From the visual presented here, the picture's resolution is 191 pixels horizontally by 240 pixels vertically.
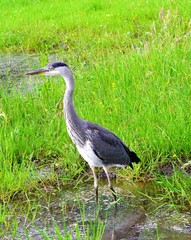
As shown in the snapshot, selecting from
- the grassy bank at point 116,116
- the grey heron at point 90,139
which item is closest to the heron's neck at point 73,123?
the grey heron at point 90,139

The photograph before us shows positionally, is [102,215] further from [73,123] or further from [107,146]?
[73,123]

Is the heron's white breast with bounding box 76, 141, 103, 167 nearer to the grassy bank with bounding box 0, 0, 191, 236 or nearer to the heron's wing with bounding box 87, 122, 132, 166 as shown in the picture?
the heron's wing with bounding box 87, 122, 132, 166

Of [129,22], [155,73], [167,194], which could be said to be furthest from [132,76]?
[129,22]

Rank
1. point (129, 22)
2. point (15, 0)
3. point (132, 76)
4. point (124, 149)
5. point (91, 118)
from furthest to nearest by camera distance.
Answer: point (15, 0)
point (129, 22)
point (132, 76)
point (91, 118)
point (124, 149)

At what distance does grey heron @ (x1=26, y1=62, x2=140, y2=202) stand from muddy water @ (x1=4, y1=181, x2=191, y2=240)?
0.19 m

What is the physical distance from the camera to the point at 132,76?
6.98 m

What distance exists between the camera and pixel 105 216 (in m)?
4.87

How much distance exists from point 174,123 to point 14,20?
332 inches

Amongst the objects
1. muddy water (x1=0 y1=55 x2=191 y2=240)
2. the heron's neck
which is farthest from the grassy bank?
the heron's neck

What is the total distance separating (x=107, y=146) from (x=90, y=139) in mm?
176

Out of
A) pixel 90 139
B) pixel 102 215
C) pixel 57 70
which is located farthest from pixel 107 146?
pixel 57 70

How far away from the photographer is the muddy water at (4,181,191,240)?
4453mm

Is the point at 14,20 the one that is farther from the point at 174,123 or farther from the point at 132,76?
the point at 174,123

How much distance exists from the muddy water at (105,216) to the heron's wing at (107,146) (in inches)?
13.3
